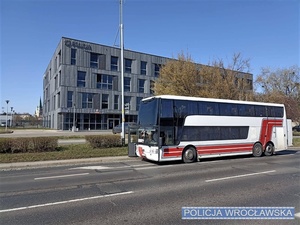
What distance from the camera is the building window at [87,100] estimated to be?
147 ft

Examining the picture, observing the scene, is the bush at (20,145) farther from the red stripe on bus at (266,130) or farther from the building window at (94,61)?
the building window at (94,61)

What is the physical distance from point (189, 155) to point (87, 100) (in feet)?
119

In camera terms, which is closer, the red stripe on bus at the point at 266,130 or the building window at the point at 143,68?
the red stripe on bus at the point at 266,130

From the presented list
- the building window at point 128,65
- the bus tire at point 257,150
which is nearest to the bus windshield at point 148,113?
the bus tire at point 257,150

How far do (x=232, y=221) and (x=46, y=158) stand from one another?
33.9 ft

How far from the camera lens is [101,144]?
1561 centimetres

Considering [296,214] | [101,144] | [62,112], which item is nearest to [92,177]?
[296,214]

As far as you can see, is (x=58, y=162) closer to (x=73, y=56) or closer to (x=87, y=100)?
(x=87, y=100)

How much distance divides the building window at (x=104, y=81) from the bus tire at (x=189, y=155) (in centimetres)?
3785

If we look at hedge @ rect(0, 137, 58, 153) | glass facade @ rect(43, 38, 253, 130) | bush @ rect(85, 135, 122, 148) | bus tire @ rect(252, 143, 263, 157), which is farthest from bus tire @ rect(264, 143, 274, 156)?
glass facade @ rect(43, 38, 253, 130)

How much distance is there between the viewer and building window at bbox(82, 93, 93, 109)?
147ft

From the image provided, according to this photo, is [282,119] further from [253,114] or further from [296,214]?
[296,214]

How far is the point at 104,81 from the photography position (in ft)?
157

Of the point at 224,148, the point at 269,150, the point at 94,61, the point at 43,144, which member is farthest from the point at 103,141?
the point at 94,61
